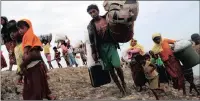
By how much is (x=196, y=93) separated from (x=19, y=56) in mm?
4295

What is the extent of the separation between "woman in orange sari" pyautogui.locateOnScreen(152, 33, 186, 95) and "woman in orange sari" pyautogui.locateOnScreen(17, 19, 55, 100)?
359 centimetres

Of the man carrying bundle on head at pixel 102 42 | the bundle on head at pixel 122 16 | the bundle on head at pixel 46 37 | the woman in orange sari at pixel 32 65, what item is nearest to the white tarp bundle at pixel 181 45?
the man carrying bundle on head at pixel 102 42

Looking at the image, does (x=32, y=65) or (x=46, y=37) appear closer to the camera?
(x=32, y=65)

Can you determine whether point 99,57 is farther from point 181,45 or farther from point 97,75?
point 181,45

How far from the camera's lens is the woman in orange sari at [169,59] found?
29.8 ft

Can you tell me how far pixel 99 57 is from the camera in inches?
314

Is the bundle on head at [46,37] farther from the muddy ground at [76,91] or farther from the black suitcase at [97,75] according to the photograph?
the black suitcase at [97,75]

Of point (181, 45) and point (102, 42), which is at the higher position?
point (102, 42)

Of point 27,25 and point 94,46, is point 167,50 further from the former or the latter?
point 27,25

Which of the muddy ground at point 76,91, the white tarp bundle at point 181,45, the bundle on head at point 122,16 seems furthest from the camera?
the white tarp bundle at point 181,45

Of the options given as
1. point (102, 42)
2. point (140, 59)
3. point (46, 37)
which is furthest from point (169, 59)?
point (46, 37)

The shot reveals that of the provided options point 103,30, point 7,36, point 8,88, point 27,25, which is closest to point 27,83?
point 27,25

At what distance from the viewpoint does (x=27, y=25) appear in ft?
20.8

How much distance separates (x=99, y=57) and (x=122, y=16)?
148 cm
